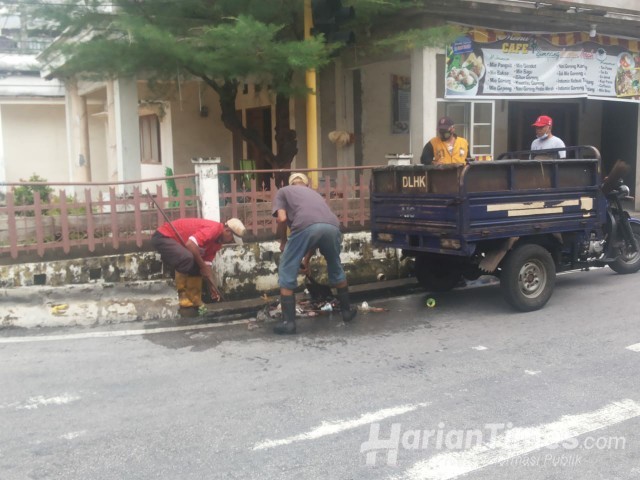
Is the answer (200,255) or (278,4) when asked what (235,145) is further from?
(200,255)

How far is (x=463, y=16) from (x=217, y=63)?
4306mm

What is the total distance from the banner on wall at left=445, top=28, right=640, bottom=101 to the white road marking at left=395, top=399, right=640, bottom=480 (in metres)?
6.98

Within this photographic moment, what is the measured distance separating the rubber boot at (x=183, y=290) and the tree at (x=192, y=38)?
2.95 meters

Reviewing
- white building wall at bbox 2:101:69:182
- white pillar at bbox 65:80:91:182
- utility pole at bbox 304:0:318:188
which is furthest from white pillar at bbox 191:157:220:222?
white building wall at bbox 2:101:69:182

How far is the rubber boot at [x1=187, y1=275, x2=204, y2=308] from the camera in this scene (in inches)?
279

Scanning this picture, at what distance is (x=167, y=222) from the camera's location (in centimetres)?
692

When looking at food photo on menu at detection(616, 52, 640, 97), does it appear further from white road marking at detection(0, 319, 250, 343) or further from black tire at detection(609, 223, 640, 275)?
white road marking at detection(0, 319, 250, 343)

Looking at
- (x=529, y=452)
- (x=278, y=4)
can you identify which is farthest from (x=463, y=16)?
(x=529, y=452)

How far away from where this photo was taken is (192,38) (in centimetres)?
845

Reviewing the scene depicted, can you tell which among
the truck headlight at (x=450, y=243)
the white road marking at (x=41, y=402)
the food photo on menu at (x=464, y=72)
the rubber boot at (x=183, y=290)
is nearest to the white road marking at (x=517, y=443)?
the truck headlight at (x=450, y=243)

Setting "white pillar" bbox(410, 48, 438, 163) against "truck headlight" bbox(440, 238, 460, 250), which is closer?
"truck headlight" bbox(440, 238, 460, 250)

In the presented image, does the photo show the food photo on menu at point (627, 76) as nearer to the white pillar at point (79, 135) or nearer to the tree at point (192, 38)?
the tree at point (192, 38)

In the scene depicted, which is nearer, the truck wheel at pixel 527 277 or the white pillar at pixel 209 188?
the truck wheel at pixel 527 277

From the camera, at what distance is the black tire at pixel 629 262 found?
27.8 ft
